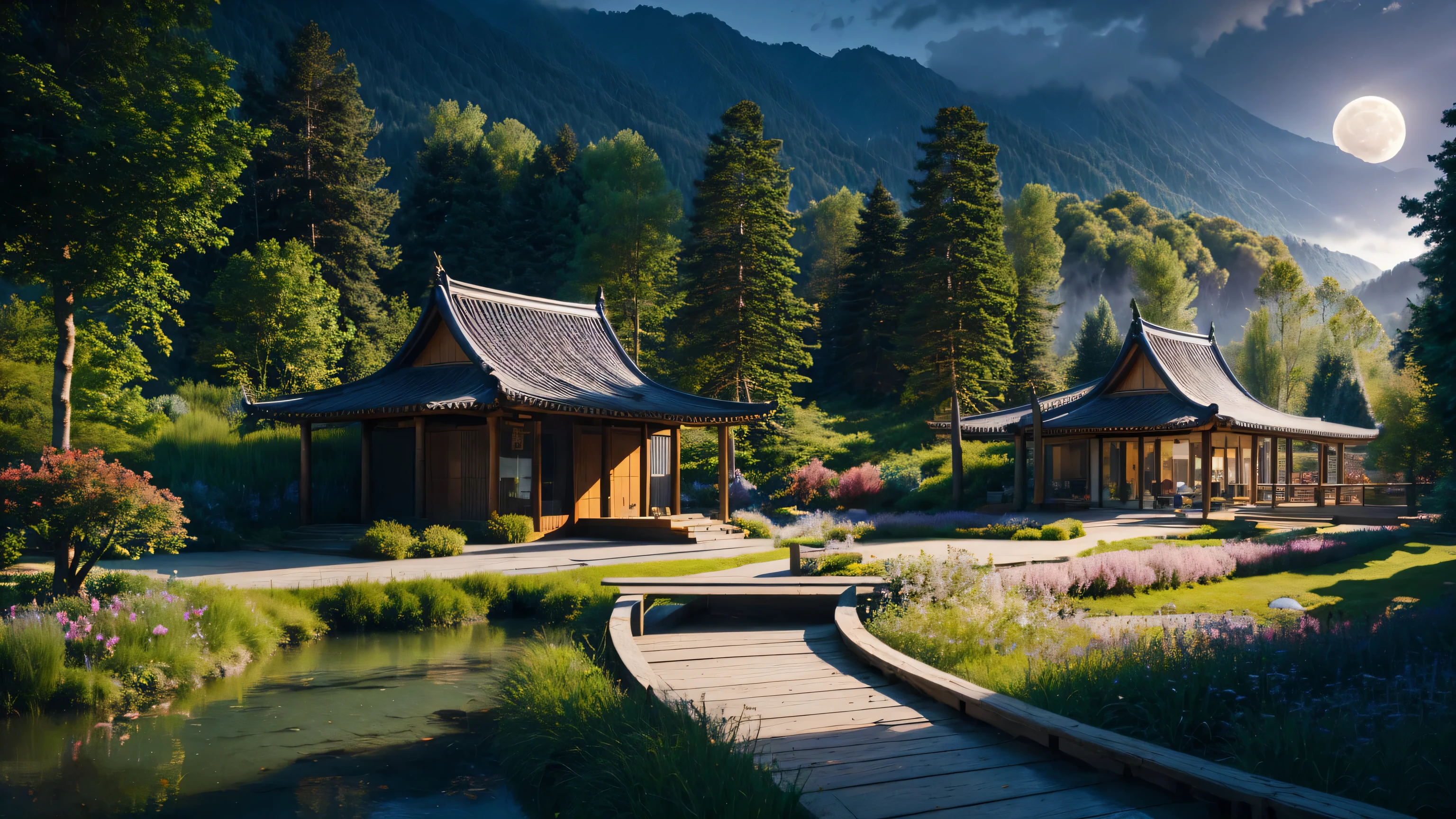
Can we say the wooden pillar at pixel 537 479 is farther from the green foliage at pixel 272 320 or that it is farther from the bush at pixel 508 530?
the green foliage at pixel 272 320

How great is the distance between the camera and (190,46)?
1509 cm

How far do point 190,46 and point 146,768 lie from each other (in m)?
12.4

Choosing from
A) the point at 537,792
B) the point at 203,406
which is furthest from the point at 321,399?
the point at 537,792

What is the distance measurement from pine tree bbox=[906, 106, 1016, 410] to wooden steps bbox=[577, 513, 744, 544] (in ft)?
47.0

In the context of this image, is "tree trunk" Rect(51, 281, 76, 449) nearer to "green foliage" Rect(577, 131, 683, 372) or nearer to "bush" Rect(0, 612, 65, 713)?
"bush" Rect(0, 612, 65, 713)

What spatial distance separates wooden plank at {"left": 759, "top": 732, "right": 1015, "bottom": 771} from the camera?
482 centimetres

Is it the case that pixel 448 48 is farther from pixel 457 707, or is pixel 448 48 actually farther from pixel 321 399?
pixel 457 707

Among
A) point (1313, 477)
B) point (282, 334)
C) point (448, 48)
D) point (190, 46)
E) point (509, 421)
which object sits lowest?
point (1313, 477)

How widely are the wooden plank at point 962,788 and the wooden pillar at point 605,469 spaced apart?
19.3 meters

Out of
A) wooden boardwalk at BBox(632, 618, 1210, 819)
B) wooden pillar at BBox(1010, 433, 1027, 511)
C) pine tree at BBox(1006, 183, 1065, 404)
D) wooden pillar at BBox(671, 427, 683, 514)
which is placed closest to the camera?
wooden boardwalk at BBox(632, 618, 1210, 819)

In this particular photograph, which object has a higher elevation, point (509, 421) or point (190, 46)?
point (190, 46)

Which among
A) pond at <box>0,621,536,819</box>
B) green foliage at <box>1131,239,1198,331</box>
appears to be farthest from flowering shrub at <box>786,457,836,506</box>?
green foliage at <box>1131,239,1198,331</box>

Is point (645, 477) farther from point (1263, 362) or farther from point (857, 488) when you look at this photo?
point (1263, 362)

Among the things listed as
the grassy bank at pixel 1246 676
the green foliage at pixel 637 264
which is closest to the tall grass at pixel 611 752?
the grassy bank at pixel 1246 676
